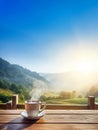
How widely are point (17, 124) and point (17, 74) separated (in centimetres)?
1050

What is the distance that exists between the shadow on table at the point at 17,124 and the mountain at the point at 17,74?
9650 mm

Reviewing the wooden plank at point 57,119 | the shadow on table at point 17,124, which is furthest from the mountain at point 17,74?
the shadow on table at point 17,124

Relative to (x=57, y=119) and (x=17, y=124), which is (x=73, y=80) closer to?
(x=57, y=119)

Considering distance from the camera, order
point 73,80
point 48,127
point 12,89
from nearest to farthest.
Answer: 1. point 48,127
2. point 73,80
3. point 12,89

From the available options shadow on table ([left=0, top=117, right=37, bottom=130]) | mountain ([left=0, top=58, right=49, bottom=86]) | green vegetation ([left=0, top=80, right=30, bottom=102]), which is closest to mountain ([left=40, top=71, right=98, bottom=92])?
mountain ([left=0, top=58, right=49, bottom=86])

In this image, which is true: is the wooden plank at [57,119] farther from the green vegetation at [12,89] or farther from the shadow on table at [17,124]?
the green vegetation at [12,89]

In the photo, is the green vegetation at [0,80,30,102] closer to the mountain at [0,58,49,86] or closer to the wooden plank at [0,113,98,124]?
the mountain at [0,58,49,86]

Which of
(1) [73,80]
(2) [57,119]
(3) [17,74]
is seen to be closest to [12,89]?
(3) [17,74]

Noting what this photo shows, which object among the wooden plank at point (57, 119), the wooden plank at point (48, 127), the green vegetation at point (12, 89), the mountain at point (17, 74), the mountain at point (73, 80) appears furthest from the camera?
the mountain at point (17, 74)

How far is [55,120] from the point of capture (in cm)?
117

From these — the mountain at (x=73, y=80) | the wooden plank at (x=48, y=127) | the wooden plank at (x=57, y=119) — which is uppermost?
the mountain at (x=73, y=80)

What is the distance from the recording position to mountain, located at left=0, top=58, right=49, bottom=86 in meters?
11.0

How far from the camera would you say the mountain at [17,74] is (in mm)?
11000

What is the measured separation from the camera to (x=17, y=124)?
1.08m
